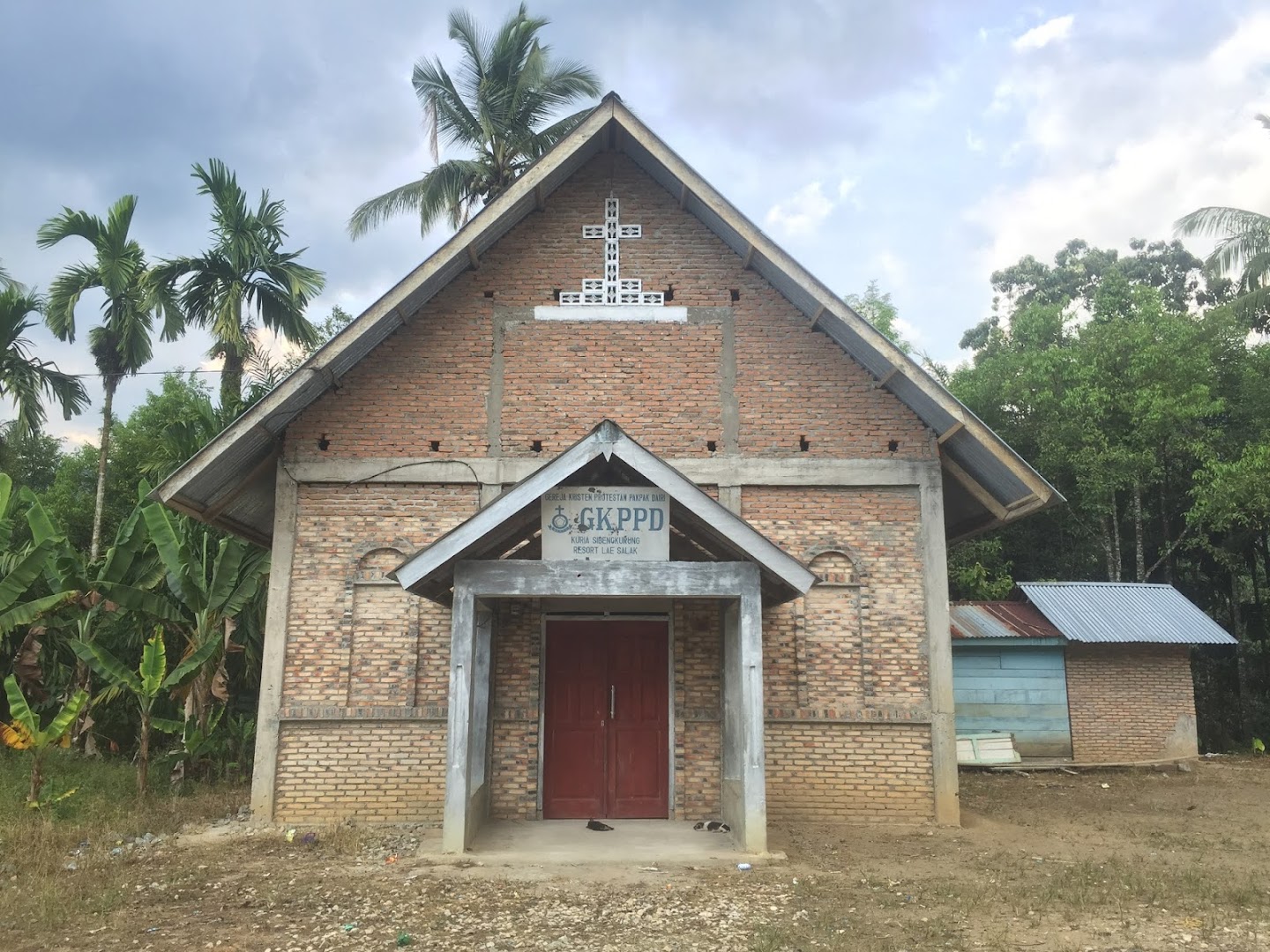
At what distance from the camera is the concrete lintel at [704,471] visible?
1041cm

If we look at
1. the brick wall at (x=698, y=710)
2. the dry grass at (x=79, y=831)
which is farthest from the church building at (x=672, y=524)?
the dry grass at (x=79, y=831)

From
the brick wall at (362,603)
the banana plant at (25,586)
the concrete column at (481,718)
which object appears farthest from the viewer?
the banana plant at (25,586)

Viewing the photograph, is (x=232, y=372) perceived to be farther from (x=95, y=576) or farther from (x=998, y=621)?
(x=998, y=621)

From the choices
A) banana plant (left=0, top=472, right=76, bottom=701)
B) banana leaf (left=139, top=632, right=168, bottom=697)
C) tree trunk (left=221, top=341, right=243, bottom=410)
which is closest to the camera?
banana plant (left=0, top=472, right=76, bottom=701)

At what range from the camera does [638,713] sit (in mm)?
10328

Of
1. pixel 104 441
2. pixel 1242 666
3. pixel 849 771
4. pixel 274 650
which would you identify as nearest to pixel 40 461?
pixel 104 441

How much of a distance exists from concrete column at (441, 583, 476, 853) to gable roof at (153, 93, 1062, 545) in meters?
3.39

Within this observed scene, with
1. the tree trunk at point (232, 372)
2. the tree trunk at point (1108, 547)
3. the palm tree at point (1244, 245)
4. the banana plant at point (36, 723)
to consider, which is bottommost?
the banana plant at point (36, 723)

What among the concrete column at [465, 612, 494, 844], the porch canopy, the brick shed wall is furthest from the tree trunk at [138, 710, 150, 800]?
the brick shed wall

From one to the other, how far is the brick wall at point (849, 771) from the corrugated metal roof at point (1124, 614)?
8.17 meters

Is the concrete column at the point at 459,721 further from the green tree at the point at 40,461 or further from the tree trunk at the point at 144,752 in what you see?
the green tree at the point at 40,461

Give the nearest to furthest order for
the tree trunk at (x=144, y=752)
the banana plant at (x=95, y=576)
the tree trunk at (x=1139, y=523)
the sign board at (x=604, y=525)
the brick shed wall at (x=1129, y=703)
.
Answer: the sign board at (x=604, y=525), the tree trunk at (x=144, y=752), the banana plant at (x=95, y=576), the brick shed wall at (x=1129, y=703), the tree trunk at (x=1139, y=523)

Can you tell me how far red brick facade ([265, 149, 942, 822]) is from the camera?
32.5 ft

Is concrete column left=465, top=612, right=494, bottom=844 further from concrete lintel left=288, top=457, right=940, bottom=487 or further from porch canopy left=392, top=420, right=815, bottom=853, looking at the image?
concrete lintel left=288, top=457, right=940, bottom=487
